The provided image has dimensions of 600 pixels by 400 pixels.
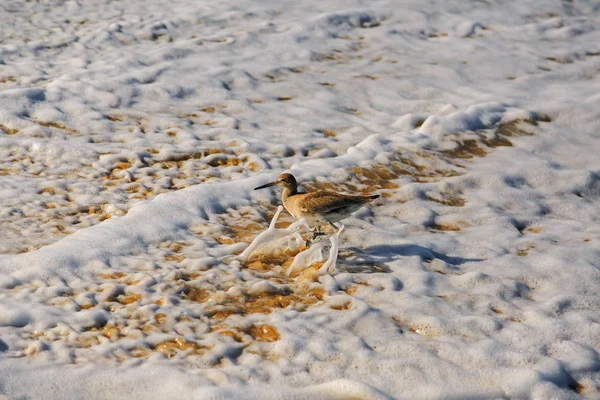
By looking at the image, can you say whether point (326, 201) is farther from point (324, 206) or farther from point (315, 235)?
point (315, 235)

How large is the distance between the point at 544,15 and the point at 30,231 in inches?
373

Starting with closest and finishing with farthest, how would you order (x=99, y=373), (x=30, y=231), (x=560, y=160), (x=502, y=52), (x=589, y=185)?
(x=99, y=373), (x=30, y=231), (x=589, y=185), (x=560, y=160), (x=502, y=52)

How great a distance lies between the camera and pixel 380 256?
5.81 metres

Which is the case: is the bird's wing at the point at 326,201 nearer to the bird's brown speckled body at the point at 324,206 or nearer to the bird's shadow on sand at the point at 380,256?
the bird's brown speckled body at the point at 324,206

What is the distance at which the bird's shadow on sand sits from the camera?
221 inches

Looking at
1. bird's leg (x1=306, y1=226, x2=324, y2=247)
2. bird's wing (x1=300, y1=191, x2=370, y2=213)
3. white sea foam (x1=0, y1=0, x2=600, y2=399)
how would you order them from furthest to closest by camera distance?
1. bird's leg (x1=306, y1=226, x2=324, y2=247)
2. bird's wing (x1=300, y1=191, x2=370, y2=213)
3. white sea foam (x1=0, y1=0, x2=600, y2=399)

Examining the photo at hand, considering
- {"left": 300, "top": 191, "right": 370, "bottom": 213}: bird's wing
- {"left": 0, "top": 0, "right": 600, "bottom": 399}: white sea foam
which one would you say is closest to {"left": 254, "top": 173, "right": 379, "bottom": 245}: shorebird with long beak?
{"left": 300, "top": 191, "right": 370, "bottom": 213}: bird's wing

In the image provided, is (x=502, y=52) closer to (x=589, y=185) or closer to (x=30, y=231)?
(x=589, y=185)

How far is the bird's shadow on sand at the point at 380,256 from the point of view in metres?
5.61

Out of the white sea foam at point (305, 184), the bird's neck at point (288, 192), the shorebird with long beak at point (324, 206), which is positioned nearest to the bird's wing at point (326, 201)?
the shorebird with long beak at point (324, 206)

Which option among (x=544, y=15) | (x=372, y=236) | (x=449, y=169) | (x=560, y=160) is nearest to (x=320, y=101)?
(x=449, y=169)

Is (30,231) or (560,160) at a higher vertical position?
(30,231)

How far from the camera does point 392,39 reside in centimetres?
1133

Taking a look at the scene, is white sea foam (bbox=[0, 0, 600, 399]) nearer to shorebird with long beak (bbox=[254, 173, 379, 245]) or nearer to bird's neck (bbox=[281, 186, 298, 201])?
shorebird with long beak (bbox=[254, 173, 379, 245])
